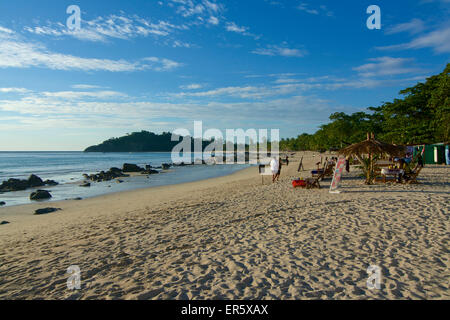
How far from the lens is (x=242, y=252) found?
16.3ft

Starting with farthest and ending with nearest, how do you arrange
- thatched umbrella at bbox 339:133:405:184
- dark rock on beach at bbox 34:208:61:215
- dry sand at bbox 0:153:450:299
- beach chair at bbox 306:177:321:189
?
thatched umbrella at bbox 339:133:405:184 < beach chair at bbox 306:177:321:189 < dark rock on beach at bbox 34:208:61:215 < dry sand at bbox 0:153:450:299

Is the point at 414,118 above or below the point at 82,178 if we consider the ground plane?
above

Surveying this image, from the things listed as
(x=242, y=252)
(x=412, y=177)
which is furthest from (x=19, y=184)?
(x=412, y=177)

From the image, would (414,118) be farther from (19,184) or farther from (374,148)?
(19,184)

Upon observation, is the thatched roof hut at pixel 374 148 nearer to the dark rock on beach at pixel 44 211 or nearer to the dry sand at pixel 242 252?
the dry sand at pixel 242 252

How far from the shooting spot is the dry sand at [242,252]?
3.71m

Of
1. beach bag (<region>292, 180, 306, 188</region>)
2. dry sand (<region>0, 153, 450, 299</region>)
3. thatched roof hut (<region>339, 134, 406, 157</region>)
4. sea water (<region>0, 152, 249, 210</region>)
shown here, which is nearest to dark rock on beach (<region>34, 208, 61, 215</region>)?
dry sand (<region>0, 153, 450, 299</region>)

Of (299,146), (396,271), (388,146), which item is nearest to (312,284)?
(396,271)

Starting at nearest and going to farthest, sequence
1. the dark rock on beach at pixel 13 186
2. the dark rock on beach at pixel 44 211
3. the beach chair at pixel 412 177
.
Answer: the dark rock on beach at pixel 44 211 → the beach chair at pixel 412 177 → the dark rock on beach at pixel 13 186

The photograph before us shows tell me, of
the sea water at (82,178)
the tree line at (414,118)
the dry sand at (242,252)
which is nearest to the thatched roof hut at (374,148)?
the dry sand at (242,252)

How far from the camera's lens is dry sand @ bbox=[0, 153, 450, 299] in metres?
3.71

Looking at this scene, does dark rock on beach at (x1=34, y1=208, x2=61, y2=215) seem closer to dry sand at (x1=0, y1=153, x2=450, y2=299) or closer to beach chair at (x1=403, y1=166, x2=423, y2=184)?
dry sand at (x1=0, y1=153, x2=450, y2=299)

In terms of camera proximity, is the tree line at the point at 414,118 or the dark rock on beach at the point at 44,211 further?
the tree line at the point at 414,118
